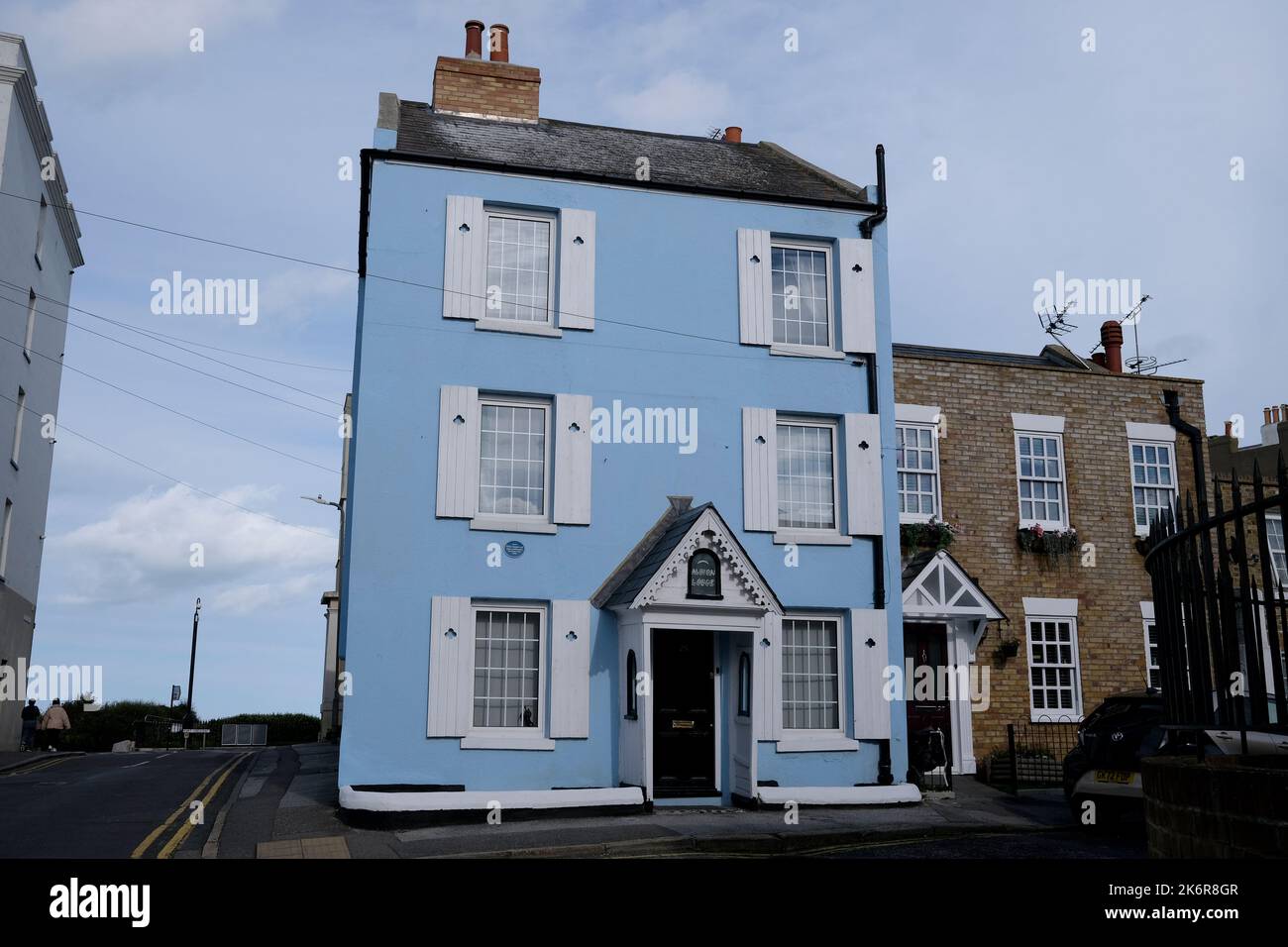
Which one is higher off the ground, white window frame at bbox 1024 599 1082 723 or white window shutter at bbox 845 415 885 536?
white window shutter at bbox 845 415 885 536

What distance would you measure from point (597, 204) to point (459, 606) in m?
6.59

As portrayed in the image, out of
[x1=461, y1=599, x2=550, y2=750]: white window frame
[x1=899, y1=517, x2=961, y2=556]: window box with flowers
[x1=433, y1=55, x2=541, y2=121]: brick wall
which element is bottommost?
[x1=461, y1=599, x2=550, y2=750]: white window frame

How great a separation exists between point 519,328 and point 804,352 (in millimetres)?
4536

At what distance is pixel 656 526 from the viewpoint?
15.9 meters

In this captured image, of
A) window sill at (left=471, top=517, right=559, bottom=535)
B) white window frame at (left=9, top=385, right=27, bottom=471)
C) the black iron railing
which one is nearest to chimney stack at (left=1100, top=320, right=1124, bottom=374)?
window sill at (left=471, top=517, right=559, bottom=535)

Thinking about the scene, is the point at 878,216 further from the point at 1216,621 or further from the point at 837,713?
the point at 1216,621

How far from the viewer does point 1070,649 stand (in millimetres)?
20688

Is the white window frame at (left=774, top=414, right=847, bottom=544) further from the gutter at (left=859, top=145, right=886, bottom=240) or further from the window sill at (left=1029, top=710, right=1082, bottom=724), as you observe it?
the window sill at (left=1029, top=710, right=1082, bottom=724)

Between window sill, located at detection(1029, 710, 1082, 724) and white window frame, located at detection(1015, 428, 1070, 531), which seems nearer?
window sill, located at detection(1029, 710, 1082, 724)

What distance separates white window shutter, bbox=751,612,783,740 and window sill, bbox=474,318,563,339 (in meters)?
5.24

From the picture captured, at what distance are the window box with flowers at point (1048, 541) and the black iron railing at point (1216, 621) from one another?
13.3 meters

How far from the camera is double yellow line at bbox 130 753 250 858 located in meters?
11.4

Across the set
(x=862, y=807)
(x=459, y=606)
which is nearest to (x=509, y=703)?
(x=459, y=606)

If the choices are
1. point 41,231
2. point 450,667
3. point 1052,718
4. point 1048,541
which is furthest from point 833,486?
point 41,231
